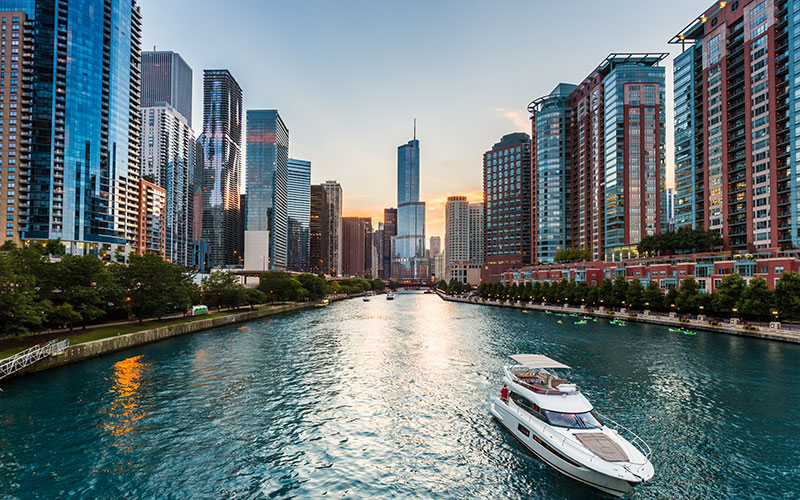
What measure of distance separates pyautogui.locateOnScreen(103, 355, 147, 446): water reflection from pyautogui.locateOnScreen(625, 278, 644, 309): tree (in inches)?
4853

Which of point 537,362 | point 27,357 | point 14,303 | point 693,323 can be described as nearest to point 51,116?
point 14,303

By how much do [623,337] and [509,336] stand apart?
23349mm

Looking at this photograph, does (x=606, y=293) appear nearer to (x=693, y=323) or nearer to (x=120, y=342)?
(x=693, y=323)

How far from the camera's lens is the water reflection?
35250 millimetres

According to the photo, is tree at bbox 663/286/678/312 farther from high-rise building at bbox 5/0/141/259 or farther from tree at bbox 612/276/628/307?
high-rise building at bbox 5/0/141/259

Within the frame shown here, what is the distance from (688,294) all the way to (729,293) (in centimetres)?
1195

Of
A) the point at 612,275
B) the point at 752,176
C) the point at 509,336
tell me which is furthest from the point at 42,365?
the point at 752,176

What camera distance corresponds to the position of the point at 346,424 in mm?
37188

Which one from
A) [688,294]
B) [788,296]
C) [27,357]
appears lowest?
[27,357]

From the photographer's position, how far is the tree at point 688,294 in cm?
10126

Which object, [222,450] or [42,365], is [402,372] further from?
[42,365]

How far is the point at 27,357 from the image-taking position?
49312 millimetres

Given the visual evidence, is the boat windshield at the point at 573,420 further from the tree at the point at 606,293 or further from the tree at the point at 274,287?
the tree at the point at 274,287

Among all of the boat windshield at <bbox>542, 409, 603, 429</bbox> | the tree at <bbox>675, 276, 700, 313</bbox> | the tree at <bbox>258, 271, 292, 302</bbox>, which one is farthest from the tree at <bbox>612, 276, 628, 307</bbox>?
the tree at <bbox>258, 271, 292, 302</bbox>
